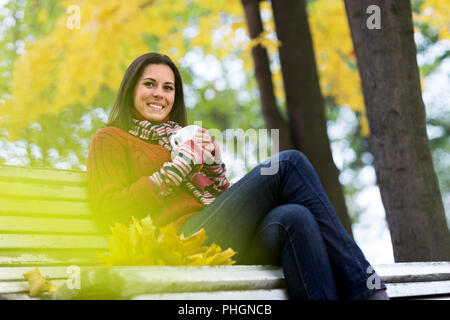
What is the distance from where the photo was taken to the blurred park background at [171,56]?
5.79 meters

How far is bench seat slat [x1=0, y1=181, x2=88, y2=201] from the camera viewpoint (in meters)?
2.46

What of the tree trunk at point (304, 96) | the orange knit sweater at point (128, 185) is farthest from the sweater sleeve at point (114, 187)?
the tree trunk at point (304, 96)

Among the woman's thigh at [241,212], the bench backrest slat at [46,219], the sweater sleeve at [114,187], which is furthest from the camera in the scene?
the bench backrest slat at [46,219]

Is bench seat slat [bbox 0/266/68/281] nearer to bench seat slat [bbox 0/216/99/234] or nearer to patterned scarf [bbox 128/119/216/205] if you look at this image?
bench seat slat [bbox 0/216/99/234]

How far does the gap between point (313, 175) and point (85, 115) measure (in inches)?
306

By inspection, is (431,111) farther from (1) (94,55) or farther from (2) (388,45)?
(2) (388,45)

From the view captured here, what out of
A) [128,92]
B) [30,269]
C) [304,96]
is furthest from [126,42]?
[30,269]

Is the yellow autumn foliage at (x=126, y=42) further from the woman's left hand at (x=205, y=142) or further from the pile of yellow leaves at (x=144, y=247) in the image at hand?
the pile of yellow leaves at (x=144, y=247)

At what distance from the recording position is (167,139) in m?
2.60

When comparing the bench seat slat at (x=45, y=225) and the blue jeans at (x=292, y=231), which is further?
the bench seat slat at (x=45, y=225)

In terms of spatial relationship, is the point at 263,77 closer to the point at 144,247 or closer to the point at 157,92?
the point at 157,92

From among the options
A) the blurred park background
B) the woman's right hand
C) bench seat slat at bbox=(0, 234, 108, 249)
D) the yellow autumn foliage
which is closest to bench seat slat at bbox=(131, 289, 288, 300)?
the woman's right hand
